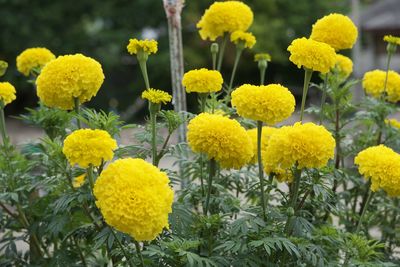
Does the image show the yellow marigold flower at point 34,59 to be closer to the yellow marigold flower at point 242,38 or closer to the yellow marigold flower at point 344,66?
the yellow marigold flower at point 242,38

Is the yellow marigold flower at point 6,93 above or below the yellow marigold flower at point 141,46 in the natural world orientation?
below

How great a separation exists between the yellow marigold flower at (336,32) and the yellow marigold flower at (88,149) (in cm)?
95

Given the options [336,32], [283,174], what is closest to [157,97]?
[283,174]

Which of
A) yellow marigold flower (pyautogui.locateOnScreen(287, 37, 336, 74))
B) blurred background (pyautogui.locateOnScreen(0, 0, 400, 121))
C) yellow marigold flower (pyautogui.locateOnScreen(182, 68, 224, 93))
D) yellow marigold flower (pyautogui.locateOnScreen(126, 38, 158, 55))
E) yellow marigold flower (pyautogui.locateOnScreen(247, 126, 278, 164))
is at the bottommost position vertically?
blurred background (pyautogui.locateOnScreen(0, 0, 400, 121))

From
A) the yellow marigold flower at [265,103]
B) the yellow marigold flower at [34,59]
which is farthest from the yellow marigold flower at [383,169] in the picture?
the yellow marigold flower at [34,59]

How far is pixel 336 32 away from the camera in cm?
209

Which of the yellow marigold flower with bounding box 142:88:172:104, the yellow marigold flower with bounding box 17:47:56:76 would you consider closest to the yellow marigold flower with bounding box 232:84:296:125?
the yellow marigold flower with bounding box 142:88:172:104

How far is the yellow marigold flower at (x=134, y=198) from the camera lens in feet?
4.32

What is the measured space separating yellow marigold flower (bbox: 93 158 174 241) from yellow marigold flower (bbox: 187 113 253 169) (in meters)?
0.24

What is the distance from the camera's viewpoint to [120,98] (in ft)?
51.6

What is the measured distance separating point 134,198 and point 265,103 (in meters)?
0.46

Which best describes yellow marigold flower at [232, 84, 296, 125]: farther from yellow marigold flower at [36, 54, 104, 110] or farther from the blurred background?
the blurred background

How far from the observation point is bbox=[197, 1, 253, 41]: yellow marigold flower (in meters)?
2.36

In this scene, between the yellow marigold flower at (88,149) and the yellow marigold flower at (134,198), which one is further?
the yellow marigold flower at (88,149)
